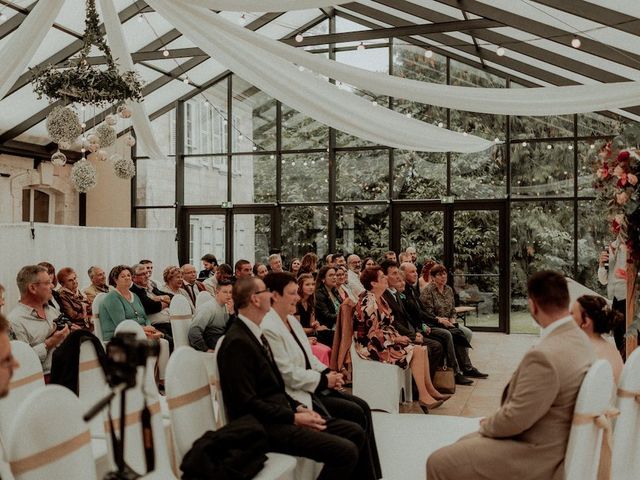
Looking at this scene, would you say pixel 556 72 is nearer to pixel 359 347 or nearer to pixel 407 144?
pixel 407 144

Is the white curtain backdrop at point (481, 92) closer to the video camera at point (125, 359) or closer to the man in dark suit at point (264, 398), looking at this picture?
the man in dark suit at point (264, 398)

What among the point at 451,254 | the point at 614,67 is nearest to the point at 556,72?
the point at 614,67

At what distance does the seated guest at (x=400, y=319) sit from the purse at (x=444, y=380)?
0.07 meters

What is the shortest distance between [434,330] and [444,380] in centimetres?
90

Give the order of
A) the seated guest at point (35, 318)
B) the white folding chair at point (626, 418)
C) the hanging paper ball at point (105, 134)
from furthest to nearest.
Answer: the hanging paper ball at point (105, 134) → the seated guest at point (35, 318) → the white folding chair at point (626, 418)

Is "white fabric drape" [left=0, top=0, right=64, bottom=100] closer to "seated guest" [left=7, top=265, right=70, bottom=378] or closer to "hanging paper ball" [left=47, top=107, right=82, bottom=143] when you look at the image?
"hanging paper ball" [left=47, top=107, right=82, bottom=143]

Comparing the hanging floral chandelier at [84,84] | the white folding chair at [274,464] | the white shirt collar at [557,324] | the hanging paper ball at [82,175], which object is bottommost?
the white folding chair at [274,464]

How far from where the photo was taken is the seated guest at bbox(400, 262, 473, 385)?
24.9ft

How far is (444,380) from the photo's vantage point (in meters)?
6.88

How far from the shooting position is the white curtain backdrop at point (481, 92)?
505cm

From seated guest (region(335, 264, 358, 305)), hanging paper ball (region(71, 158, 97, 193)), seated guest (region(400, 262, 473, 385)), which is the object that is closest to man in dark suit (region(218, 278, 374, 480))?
seated guest (region(335, 264, 358, 305))

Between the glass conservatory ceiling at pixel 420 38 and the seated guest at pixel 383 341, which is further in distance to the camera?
the glass conservatory ceiling at pixel 420 38

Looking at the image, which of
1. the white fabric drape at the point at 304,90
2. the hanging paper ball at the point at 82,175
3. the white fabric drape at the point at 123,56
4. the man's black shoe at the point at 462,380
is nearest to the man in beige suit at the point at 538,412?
the white fabric drape at the point at 304,90

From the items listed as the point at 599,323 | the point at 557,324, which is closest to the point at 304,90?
the point at 599,323
